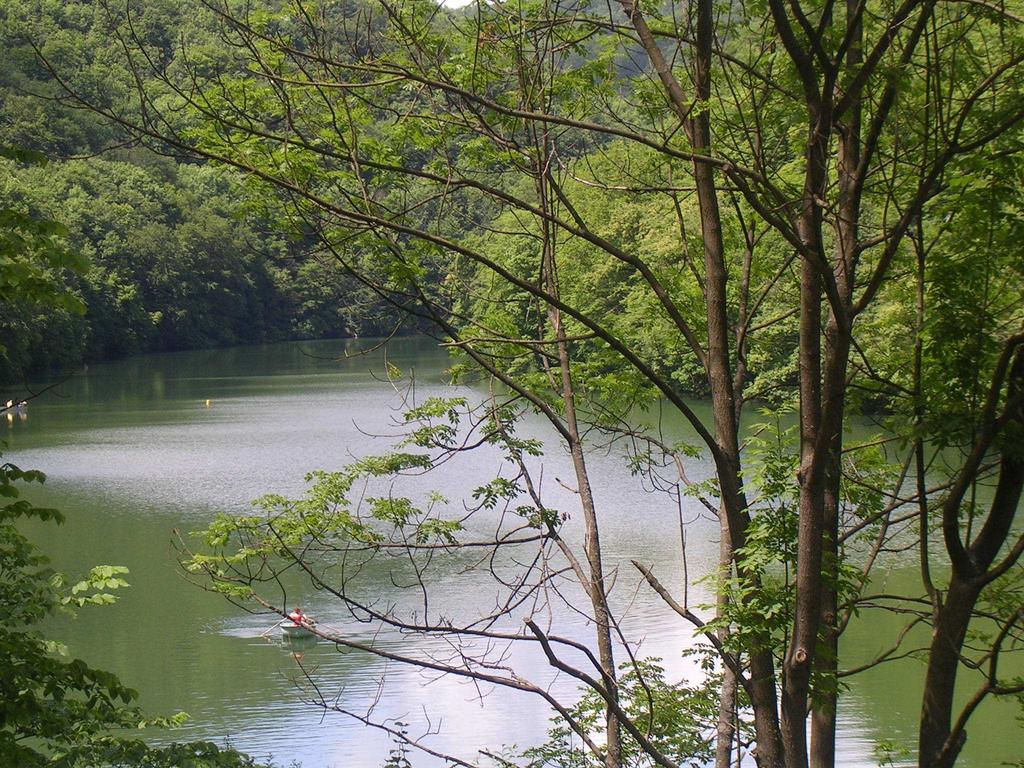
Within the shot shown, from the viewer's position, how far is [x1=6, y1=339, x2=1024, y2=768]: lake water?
9609mm

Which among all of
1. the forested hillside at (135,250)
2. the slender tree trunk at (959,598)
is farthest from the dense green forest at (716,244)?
the forested hillside at (135,250)

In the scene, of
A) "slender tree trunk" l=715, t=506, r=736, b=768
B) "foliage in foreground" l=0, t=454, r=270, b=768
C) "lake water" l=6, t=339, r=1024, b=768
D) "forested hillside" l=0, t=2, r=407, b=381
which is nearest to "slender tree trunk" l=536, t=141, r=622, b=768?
"lake water" l=6, t=339, r=1024, b=768

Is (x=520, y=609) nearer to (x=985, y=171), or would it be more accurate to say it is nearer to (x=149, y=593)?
(x=149, y=593)

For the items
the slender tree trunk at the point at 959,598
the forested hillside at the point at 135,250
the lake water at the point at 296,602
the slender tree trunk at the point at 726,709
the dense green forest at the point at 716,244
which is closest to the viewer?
the dense green forest at the point at 716,244

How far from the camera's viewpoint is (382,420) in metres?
26.5

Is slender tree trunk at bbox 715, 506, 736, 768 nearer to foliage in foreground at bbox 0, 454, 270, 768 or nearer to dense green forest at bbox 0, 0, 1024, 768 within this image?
dense green forest at bbox 0, 0, 1024, 768

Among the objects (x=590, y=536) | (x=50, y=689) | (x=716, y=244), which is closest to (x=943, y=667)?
(x=716, y=244)

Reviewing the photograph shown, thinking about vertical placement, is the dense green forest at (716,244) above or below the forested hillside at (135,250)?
below

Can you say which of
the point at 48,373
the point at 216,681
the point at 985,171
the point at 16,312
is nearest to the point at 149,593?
the point at 216,681

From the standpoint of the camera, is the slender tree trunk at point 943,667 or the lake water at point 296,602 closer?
the slender tree trunk at point 943,667

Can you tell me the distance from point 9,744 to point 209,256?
53.4 meters

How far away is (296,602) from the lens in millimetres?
12984

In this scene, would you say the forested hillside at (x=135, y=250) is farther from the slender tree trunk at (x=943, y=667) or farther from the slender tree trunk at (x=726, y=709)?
the slender tree trunk at (x=943, y=667)

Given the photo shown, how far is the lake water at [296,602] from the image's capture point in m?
9.61
